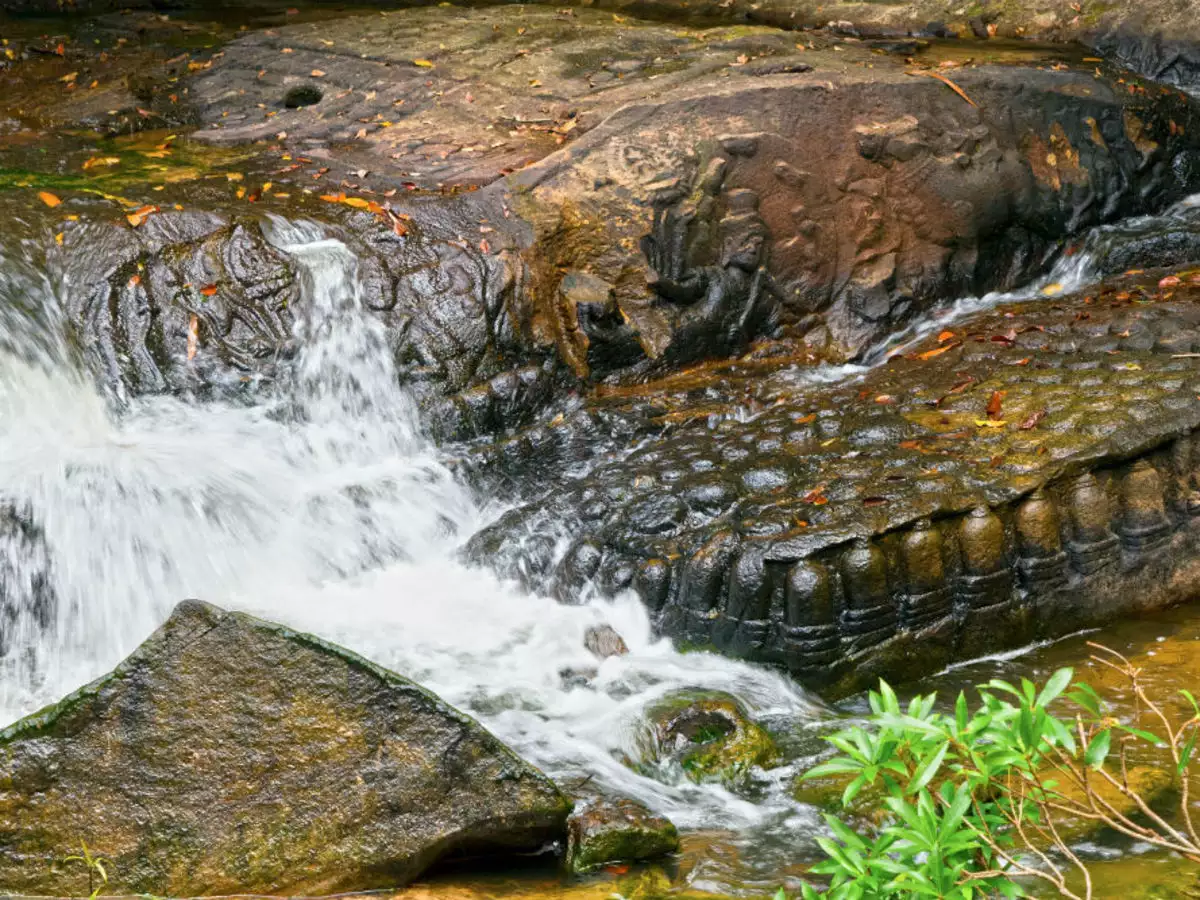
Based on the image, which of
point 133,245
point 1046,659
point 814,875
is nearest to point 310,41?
point 133,245

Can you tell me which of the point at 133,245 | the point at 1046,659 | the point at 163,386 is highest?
the point at 133,245

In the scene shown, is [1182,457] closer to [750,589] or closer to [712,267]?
[750,589]

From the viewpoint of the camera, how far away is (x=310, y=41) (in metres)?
9.05

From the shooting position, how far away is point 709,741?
4344mm

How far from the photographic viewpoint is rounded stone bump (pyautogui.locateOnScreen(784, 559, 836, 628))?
479 centimetres

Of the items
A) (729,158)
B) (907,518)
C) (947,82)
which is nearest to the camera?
(907,518)

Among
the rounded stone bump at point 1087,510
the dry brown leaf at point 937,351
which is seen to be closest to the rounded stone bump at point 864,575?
the rounded stone bump at point 1087,510

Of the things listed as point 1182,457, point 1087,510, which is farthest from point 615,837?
point 1182,457

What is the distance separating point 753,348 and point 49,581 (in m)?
3.88

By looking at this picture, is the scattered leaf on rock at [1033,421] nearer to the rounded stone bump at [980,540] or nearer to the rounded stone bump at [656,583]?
the rounded stone bump at [980,540]

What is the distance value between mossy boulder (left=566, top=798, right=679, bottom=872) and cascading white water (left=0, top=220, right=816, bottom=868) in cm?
34

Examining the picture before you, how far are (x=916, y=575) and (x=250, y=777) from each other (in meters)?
2.69

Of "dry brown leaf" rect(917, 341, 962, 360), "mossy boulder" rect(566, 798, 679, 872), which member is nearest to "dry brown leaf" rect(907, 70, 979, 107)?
"dry brown leaf" rect(917, 341, 962, 360)

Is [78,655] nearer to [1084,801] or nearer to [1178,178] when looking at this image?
[1084,801]
